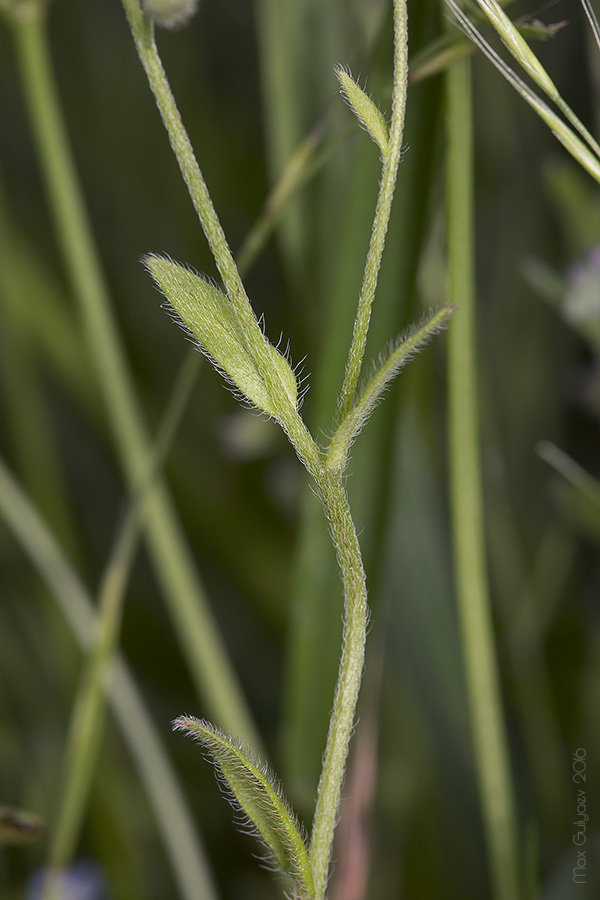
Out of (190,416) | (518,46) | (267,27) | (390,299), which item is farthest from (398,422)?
(190,416)

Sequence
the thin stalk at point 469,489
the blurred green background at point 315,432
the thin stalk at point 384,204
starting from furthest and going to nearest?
the blurred green background at point 315,432, the thin stalk at point 469,489, the thin stalk at point 384,204

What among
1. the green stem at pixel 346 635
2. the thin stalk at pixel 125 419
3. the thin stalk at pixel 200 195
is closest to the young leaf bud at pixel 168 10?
the thin stalk at pixel 200 195

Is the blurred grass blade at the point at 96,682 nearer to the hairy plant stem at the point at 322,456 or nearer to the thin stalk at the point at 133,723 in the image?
the thin stalk at the point at 133,723

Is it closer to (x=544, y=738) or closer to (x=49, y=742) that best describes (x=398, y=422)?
(x=544, y=738)

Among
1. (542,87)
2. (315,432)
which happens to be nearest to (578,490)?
(315,432)

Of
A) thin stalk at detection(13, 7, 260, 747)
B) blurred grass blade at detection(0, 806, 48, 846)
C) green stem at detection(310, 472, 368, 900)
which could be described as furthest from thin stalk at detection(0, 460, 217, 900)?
green stem at detection(310, 472, 368, 900)
